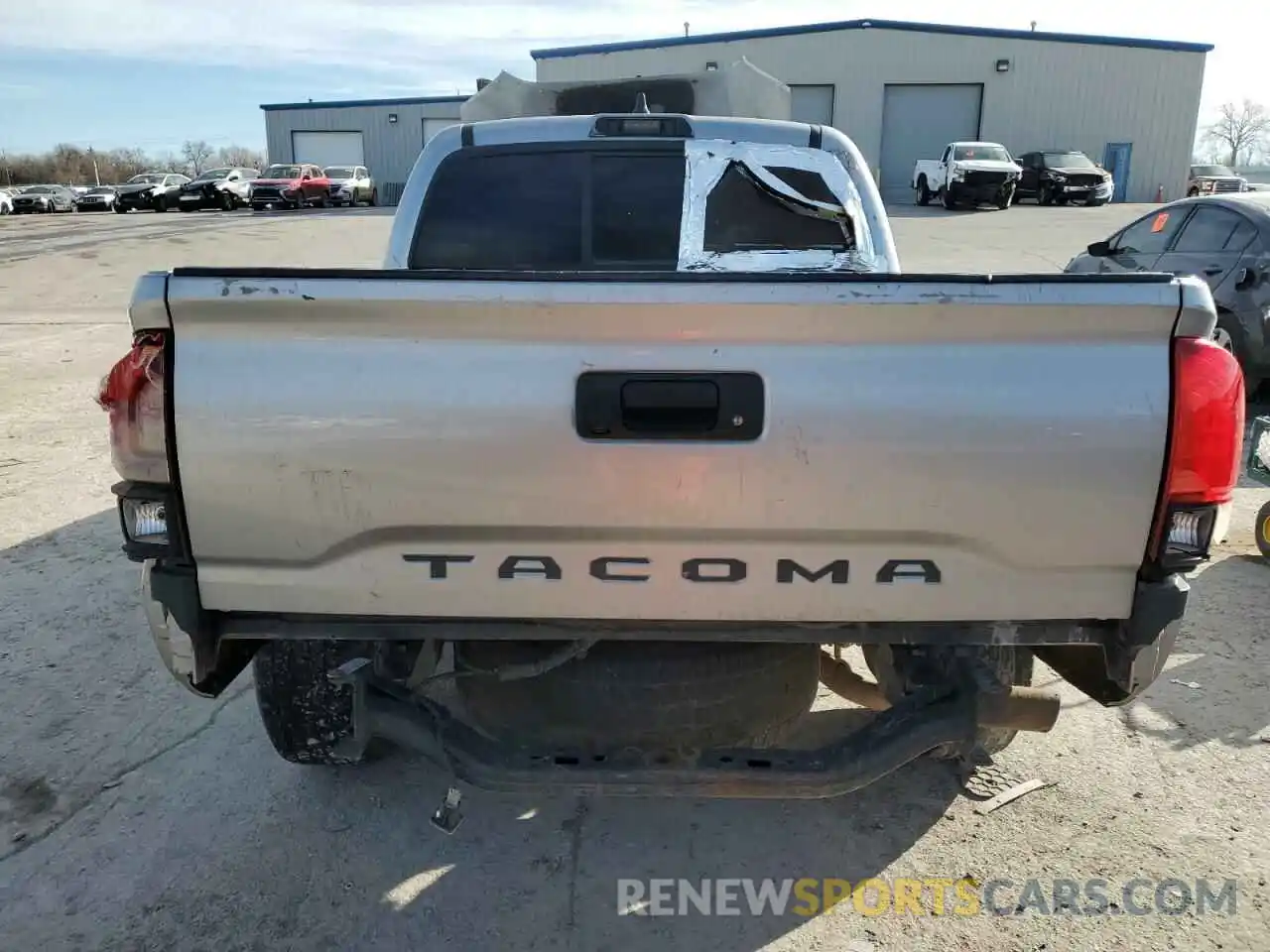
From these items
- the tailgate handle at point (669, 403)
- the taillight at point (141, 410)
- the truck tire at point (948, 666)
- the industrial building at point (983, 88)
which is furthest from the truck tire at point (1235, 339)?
the industrial building at point (983, 88)

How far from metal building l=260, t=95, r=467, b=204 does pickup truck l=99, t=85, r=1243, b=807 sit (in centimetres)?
4752

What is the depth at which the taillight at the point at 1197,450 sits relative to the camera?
2.01m

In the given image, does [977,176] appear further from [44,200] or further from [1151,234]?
[44,200]

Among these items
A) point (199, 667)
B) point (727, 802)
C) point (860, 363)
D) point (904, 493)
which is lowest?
point (727, 802)

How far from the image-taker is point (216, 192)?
123 ft

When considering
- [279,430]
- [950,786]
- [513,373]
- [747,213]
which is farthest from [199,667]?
[747,213]

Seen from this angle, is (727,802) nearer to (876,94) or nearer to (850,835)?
(850,835)

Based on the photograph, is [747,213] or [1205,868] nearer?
[1205,868]

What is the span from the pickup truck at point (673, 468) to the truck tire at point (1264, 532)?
350cm

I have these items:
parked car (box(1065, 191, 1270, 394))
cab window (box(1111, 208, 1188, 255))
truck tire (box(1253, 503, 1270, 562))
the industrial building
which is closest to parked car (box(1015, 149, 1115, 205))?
the industrial building

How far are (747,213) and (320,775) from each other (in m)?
2.71

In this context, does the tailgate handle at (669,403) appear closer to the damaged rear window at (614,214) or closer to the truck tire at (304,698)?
the truck tire at (304,698)

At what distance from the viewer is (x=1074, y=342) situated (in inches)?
79.9

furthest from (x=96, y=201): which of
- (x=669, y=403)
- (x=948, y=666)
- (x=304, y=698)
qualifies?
(x=948, y=666)
